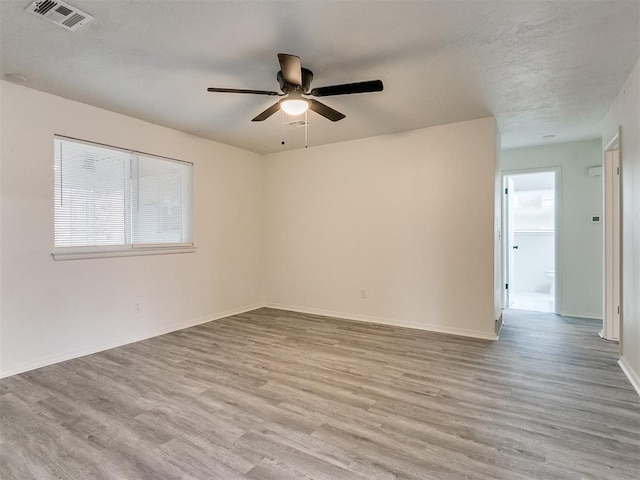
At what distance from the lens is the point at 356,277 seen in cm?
498

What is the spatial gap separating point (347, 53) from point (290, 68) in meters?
0.50

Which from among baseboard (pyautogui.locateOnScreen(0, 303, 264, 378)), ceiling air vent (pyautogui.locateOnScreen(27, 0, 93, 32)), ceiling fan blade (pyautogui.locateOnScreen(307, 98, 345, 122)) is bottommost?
baseboard (pyautogui.locateOnScreen(0, 303, 264, 378))

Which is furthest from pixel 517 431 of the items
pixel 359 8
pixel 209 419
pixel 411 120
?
pixel 411 120

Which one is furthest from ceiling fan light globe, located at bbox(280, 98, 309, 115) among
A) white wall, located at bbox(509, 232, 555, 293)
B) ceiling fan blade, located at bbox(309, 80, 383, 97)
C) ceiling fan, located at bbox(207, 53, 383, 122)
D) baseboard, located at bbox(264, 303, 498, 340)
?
white wall, located at bbox(509, 232, 555, 293)

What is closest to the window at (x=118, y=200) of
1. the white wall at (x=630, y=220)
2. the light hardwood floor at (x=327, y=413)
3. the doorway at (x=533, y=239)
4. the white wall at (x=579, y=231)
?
the light hardwood floor at (x=327, y=413)

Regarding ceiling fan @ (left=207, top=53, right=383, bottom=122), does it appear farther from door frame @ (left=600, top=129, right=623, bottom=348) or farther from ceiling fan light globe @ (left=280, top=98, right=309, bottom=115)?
door frame @ (left=600, top=129, right=623, bottom=348)

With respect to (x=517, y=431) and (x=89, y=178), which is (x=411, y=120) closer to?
(x=517, y=431)

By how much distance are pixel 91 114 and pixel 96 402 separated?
2.87m

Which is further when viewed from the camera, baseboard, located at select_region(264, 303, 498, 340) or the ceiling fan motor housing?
baseboard, located at select_region(264, 303, 498, 340)

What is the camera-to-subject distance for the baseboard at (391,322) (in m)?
4.07

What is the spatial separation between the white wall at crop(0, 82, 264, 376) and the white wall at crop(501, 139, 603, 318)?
197 inches

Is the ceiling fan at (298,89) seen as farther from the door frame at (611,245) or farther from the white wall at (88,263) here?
the door frame at (611,245)

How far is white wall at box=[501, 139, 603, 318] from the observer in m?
4.97

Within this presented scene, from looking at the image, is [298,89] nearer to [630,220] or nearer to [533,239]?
[630,220]
